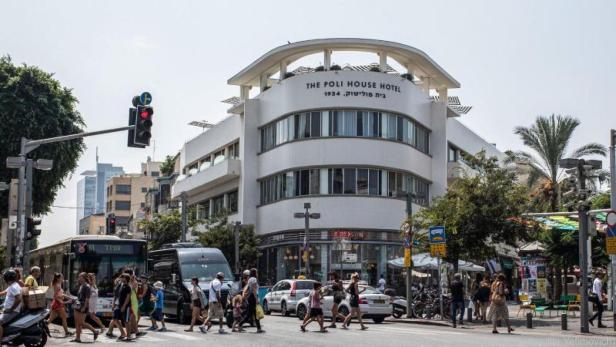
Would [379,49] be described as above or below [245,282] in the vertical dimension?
above

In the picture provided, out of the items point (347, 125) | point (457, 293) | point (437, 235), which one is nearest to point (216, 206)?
point (347, 125)

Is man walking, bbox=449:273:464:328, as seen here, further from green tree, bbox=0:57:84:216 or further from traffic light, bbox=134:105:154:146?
green tree, bbox=0:57:84:216

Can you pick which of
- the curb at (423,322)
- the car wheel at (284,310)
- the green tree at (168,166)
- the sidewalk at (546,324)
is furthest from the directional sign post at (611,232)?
the green tree at (168,166)

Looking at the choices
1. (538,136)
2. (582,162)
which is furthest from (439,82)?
(582,162)

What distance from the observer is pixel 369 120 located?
2023 inches

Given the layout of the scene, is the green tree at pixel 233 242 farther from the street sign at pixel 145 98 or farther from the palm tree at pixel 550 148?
the street sign at pixel 145 98

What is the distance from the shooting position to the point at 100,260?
2820cm

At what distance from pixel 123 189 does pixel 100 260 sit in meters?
109

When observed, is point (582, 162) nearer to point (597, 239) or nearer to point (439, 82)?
point (597, 239)

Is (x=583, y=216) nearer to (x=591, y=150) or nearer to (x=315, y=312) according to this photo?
(x=315, y=312)

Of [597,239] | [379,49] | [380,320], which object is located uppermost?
[379,49]

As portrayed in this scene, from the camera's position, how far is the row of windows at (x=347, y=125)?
51.2 meters

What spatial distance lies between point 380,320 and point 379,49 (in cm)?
2449

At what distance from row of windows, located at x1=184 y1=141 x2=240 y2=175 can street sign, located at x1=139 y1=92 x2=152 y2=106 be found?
3722 centimetres
